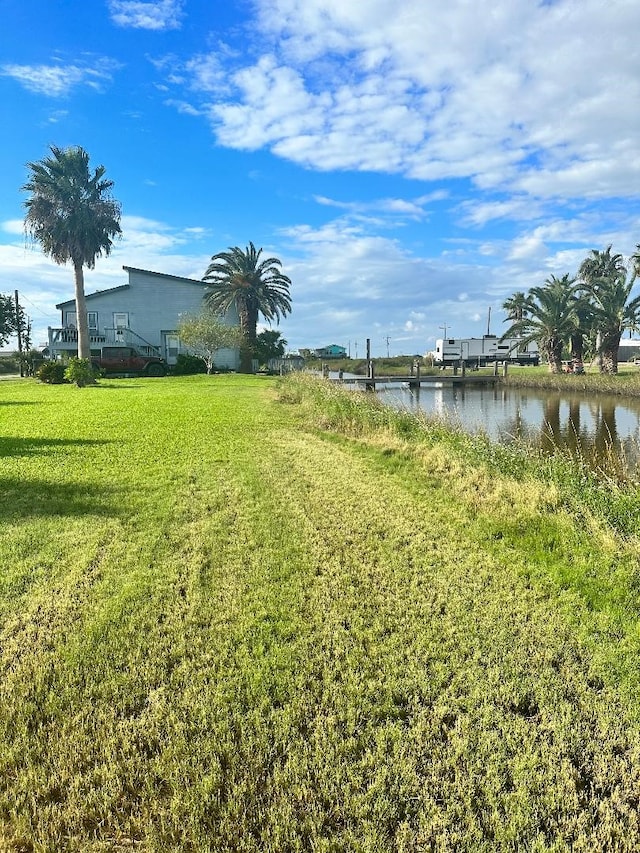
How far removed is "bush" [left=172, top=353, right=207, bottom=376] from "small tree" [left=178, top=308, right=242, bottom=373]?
2.11 ft

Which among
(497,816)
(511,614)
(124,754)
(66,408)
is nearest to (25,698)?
(124,754)

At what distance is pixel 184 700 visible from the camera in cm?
273

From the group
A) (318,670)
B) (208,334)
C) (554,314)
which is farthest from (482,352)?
(318,670)

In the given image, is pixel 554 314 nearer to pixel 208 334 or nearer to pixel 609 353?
pixel 609 353

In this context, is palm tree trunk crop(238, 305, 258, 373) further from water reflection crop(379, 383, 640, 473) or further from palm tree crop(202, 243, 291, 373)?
water reflection crop(379, 383, 640, 473)

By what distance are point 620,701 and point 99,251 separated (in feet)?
130

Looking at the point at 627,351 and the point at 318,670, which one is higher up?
the point at 627,351

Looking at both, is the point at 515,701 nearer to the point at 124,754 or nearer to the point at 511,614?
the point at 511,614

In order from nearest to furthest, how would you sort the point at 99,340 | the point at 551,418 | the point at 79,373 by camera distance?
the point at 551,418, the point at 79,373, the point at 99,340

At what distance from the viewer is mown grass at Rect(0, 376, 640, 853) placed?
2.14 metres

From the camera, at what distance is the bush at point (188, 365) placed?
123 ft

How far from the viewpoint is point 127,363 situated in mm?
35688

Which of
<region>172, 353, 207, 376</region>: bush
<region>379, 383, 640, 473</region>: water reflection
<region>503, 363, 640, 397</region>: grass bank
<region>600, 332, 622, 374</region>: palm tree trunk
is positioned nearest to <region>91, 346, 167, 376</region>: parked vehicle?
<region>172, 353, 207, 376</region>: bush

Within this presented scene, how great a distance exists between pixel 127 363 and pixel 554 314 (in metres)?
29.7
